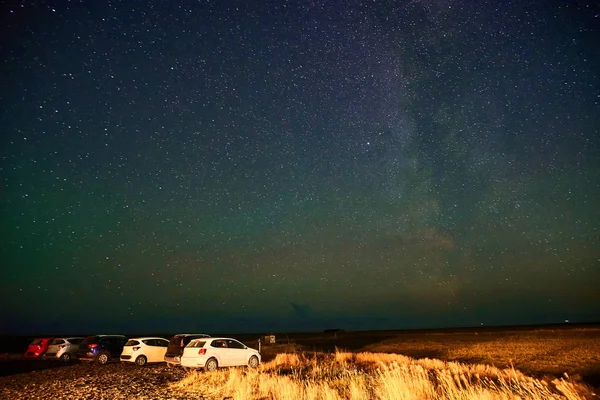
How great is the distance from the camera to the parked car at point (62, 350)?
26406mm

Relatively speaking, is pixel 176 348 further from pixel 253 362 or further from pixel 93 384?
pixel 93 384

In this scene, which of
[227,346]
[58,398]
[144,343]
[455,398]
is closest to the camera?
[455,398]

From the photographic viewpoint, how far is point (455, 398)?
9984 millimetres

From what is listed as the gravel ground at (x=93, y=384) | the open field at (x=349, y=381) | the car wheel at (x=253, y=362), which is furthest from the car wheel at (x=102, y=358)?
the car wheel at (x=253, y=362)

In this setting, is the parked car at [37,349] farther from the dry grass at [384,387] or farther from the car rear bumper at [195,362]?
the dry grass at [384,387]

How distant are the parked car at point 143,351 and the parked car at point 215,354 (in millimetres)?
4322

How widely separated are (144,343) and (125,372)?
4.40 metres

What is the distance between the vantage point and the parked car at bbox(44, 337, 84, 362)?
2641cm

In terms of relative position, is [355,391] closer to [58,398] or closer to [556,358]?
[58,398]

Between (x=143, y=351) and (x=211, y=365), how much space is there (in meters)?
5.64

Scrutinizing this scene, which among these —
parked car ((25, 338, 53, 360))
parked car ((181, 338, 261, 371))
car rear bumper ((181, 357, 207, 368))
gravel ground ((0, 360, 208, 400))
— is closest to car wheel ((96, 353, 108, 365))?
gravel ground ((0, 360, 208, 400))

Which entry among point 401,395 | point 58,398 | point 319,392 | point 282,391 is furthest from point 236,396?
point 58,398

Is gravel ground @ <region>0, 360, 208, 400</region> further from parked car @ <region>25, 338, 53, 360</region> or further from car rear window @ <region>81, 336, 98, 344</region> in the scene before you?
parked car @ <region>25, 338, 53, 360</region>

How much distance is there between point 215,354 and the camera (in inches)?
809
